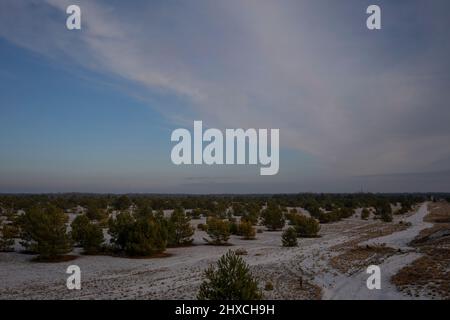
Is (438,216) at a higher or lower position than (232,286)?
lower

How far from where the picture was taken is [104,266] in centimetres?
2319

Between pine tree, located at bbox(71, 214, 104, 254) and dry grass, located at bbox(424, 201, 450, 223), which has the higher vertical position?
pine tree, located at bbox(71, 214, 104, 254)

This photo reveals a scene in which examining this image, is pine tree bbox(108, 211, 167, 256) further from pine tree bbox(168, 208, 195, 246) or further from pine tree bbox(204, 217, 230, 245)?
pine tree bbox(204, 217, 230, 245)

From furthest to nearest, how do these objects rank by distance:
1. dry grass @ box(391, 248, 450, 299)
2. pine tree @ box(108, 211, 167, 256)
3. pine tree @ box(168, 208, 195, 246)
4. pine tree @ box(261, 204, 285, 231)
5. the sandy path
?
pine tree @ box(261, 204, 285, 231)
pine tree @ box(168, 208, 195, 246)
pine tree @ box(108, 211, 167, 256)
the sandy path
dry grass @ box(391, 248, 450, 299)

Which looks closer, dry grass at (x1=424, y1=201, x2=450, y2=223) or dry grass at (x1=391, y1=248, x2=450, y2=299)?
dry grass at (x1=391, y1=248, x2=450, y2=299)

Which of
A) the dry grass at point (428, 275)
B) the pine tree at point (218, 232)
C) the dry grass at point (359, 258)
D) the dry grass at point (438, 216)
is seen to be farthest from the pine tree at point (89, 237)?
the dry grass at point (438, 216)

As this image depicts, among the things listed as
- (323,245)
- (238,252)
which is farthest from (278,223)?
(238,252)

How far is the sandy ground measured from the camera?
54.0 ft

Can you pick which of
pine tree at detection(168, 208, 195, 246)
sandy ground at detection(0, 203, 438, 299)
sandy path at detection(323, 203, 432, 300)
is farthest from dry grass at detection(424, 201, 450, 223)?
pine tree at detection(168, 208, 195, 246)

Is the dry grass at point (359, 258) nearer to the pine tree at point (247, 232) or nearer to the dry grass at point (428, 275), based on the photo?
the dry grass at point (428, 275)

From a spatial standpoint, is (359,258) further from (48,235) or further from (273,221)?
(273,221)

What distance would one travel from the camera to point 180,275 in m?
20.6

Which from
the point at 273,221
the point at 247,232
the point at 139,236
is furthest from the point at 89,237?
the point at 273,221
